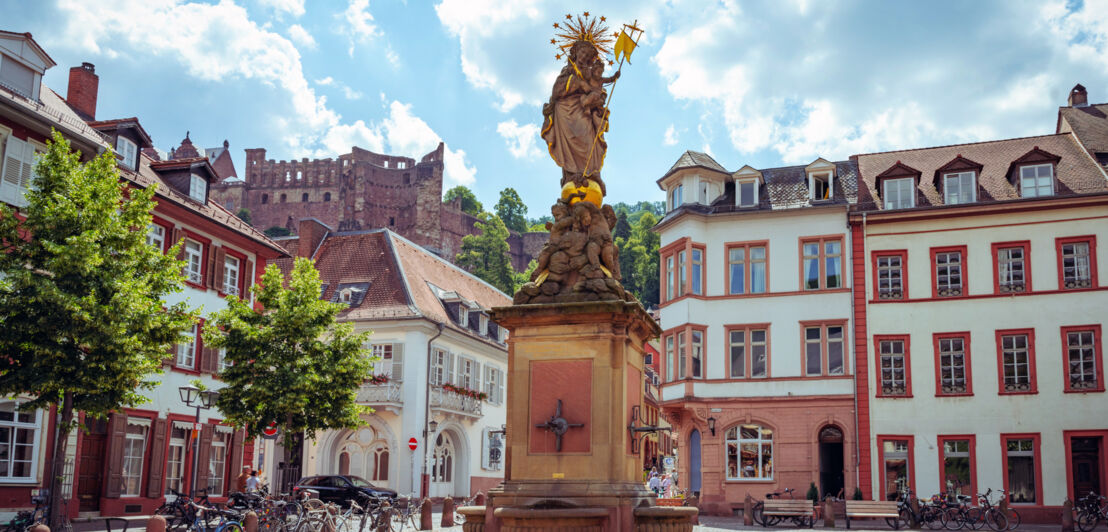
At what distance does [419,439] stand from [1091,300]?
23.4 metres

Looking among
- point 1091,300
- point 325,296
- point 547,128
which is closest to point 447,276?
point 325,296

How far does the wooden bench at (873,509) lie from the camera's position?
26.5 meters

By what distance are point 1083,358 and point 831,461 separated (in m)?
8.14

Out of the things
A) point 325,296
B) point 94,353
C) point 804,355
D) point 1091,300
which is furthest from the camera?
point 325,296

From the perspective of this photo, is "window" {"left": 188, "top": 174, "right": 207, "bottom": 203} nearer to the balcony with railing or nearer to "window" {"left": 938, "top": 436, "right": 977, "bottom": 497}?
the balcony with railing

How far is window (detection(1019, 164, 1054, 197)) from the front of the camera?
109 ft

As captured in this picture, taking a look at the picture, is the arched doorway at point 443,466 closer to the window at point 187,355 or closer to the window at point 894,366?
the window at point 187,355

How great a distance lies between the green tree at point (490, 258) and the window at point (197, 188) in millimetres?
53863

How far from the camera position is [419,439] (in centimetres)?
3938

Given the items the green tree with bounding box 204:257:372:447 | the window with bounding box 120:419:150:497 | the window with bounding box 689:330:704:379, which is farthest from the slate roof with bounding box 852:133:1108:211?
the window with bounding box 120:419:150:497

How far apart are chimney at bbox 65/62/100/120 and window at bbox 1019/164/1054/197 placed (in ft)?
98.6

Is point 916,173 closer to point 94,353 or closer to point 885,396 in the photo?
point 885,396

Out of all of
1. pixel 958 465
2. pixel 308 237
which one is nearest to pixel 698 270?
pixel 958 465

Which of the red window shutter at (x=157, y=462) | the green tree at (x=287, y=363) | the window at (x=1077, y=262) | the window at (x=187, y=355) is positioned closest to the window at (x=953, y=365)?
the window at (x=1077, y=262)
